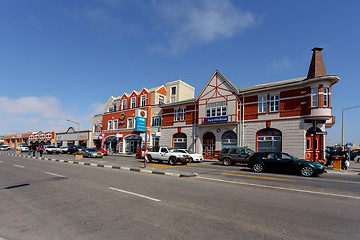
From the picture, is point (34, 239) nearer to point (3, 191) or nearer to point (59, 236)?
point (59, 236)

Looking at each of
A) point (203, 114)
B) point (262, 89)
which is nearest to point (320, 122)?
→ point (262, 89)

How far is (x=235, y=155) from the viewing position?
2011 cm

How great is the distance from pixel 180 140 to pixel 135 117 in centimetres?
1130

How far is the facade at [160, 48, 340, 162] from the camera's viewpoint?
21.4 m

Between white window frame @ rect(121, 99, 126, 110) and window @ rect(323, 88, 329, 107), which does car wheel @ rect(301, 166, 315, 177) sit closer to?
window @ rect(323, 88, 329, 107)

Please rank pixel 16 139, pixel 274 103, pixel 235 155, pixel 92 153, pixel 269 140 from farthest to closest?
pixel 16 139, pixel 92 153, pixel 274 103, pixel 269 140, pixel 235 155

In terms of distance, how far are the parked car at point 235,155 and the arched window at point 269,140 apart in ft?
16.4

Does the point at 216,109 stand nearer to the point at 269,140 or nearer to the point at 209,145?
the point at 209,145

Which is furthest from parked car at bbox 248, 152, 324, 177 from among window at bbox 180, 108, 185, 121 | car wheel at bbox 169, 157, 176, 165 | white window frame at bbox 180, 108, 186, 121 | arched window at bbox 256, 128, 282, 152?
window at bbox 180, 108, 185, 121

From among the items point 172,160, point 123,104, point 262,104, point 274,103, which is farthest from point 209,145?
point 123,104

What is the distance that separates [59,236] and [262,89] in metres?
24.5

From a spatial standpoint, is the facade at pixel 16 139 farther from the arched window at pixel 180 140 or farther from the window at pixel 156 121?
the arched window at pixel 180 140

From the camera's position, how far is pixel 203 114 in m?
29.9

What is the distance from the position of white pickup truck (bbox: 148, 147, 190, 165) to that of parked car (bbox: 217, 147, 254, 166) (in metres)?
3.60
